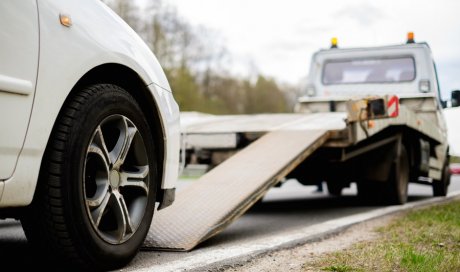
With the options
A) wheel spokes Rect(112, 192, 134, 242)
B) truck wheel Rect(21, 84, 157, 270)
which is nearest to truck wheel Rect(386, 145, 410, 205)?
truck wheel Rect(21, 84, 157, 270)

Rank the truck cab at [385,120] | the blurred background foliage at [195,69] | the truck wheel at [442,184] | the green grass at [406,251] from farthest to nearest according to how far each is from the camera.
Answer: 1. the blurred background foliage at [195,69]
2. the truck wheel at [442,184]
3. the truck cab at [385,120]
4. the green grass at [406,251]

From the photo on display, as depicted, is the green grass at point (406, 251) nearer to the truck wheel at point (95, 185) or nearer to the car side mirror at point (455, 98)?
the truck wheel at point (95, 185)

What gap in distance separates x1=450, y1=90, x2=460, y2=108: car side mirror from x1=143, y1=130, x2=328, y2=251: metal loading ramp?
3.23m

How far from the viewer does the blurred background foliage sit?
2986 centimetres

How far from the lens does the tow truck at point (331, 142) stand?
4.66 m

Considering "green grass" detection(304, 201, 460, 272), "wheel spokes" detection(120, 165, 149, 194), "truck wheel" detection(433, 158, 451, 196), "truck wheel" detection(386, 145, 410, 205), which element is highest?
"wheel spokes" detection(120, 165, 149, 194)

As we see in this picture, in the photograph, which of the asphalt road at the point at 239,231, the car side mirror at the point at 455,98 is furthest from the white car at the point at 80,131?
the car side mirror at the point at 455,98

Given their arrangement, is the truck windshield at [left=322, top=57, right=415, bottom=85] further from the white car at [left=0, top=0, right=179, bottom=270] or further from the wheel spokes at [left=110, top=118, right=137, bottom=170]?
the wheel spokes at [left=110, top=118, right=137, bottom=170]

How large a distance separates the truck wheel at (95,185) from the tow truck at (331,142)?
70 cm

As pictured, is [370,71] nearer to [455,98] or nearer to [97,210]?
[455,98]

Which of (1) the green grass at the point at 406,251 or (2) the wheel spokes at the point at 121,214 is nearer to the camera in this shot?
(2) the wheel spokes at the point at 121,214

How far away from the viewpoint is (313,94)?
34.0 feet

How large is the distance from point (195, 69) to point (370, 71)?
30.8m

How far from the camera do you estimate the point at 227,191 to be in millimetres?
4871
